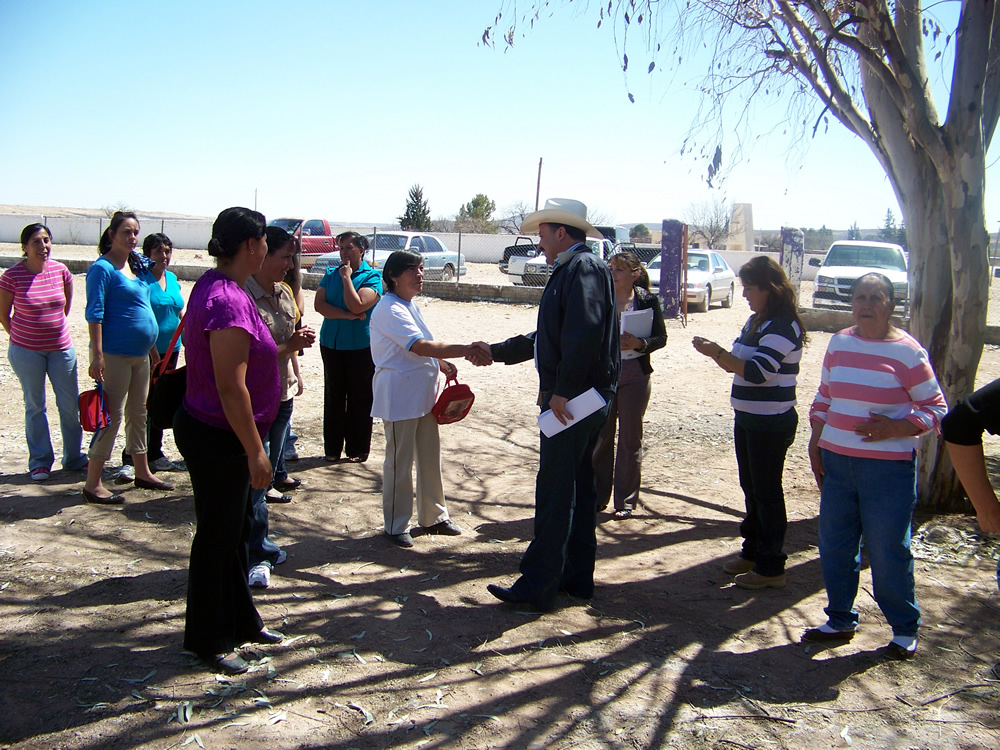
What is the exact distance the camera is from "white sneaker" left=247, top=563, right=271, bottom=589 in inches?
168

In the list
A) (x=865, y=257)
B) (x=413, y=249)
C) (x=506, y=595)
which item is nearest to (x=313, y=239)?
(x=413, y=249)

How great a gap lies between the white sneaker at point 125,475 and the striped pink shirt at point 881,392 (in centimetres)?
488

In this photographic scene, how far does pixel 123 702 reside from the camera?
10.2ft

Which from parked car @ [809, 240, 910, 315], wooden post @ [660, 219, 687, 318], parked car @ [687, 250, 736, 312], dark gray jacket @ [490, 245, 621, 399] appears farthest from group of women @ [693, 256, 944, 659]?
parked car @ [809, 240, 910, 315]

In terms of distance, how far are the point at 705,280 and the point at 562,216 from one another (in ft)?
55.3

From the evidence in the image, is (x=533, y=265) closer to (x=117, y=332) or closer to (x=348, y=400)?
(x=348, y=400)

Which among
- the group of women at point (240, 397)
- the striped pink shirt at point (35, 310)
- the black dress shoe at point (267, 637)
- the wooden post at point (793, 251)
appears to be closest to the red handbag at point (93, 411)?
the striped pink shirt at point (35, 310)

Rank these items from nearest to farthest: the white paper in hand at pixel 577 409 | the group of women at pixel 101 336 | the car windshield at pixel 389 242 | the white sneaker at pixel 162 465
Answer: the white paper in hand at pixel 577 409 < the group of women at pixel 101 336 < the white sneaker at pixel 162 465 < the car windshield at pixel 389 242

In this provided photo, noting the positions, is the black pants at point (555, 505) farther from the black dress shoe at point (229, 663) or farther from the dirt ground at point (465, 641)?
the black dress shoe at point (229, 663)

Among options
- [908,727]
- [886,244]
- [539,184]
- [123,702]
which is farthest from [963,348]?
[539,184]

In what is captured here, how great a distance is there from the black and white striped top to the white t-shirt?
6.07 feet

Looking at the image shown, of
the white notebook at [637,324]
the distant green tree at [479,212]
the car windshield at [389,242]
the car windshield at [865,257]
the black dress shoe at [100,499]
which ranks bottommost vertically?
the black dress shoe at [100,499]

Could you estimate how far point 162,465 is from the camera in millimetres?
6293

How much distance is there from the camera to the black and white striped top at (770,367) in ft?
13.9
